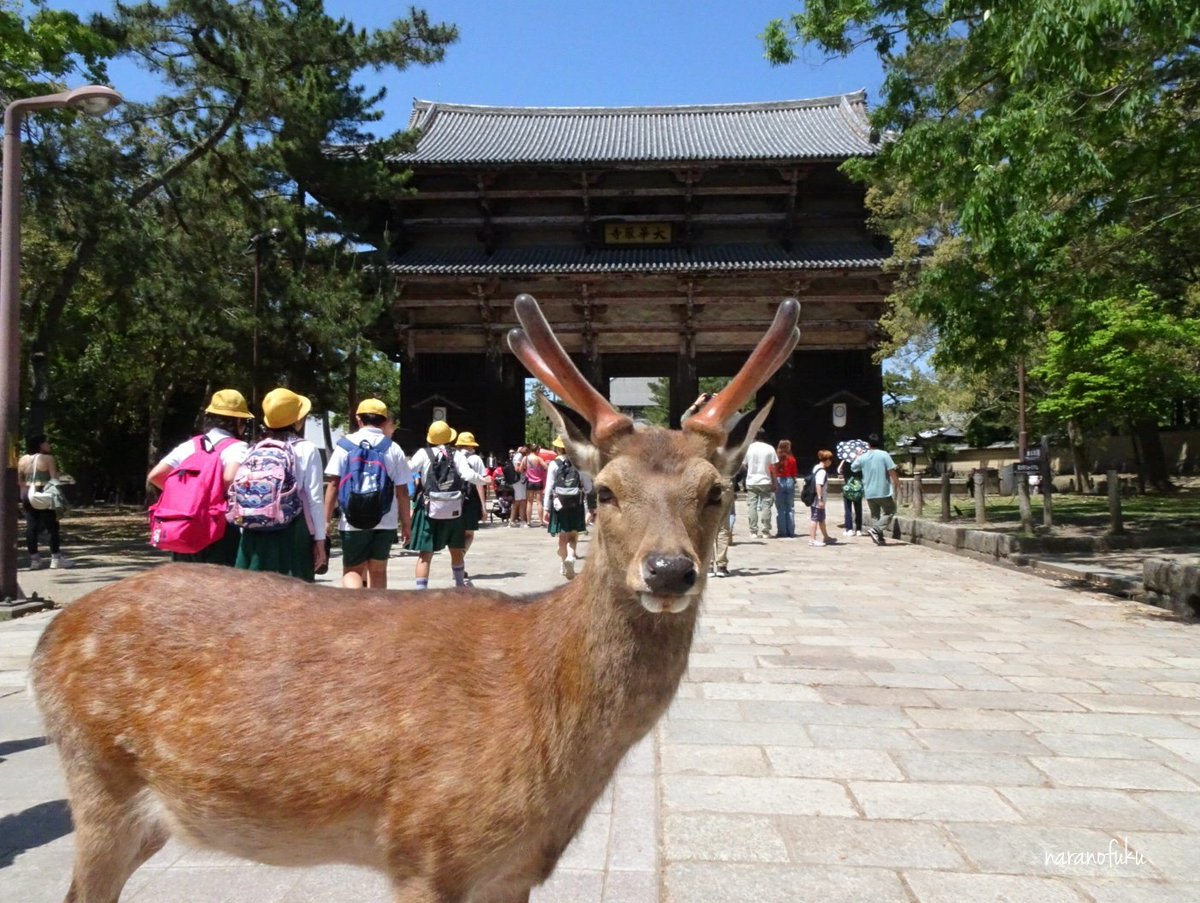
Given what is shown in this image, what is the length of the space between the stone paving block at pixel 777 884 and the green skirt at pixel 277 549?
248cm

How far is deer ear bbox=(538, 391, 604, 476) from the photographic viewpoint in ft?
8.07

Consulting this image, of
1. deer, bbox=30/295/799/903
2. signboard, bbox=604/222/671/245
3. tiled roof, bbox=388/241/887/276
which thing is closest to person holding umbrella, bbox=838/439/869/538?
tiled roof, bbox=388/241/887/276

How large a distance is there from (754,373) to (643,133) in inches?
1117

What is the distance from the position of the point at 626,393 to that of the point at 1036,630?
151 feet

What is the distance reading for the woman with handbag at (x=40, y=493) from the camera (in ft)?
36.4

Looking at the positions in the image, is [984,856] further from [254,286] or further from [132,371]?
[132,371]

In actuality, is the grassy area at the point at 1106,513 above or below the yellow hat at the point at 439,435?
below

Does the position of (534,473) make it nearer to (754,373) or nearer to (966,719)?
(966,719)

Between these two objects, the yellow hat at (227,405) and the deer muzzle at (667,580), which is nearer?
the deer muzzle at (667,580)

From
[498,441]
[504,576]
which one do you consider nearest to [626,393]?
[498,441]

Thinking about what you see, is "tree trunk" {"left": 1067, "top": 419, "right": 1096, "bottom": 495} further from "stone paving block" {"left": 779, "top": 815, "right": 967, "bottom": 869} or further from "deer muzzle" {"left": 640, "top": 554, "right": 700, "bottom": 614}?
"deer muzzle" {"left": 640, "top": 554, "right": 700, "bottom": 614}

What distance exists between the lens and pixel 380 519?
19.5 feet

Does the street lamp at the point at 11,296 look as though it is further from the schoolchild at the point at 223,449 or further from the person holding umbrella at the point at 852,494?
the person holding umbrella at the point at 852,494

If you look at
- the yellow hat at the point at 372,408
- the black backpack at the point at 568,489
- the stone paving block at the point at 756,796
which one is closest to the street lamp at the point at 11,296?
the yellow hat at the point at 372,408
